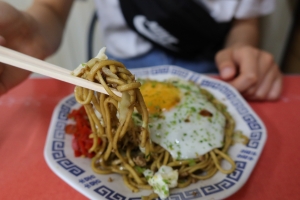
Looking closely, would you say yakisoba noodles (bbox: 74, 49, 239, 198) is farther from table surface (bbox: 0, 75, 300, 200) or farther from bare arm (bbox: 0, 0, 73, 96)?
bare arm (bbox: 0, 0, 73, 96)

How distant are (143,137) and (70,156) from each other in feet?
1.00

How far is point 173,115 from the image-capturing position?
1.11 meters

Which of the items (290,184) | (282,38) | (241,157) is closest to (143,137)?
(241,157)

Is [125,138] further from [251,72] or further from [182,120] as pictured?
[251,72]

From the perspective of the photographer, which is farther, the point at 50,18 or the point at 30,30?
the point at 50,18

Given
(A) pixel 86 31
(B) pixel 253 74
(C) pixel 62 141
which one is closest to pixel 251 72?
(B) pixel 253 74

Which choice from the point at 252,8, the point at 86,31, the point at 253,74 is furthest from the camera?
the point at 86,31

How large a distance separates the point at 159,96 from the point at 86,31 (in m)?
1.65

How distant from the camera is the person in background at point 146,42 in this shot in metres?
1.13

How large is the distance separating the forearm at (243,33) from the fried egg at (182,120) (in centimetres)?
68

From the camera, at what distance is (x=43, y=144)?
1.12m

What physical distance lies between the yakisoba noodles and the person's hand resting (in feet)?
1.06

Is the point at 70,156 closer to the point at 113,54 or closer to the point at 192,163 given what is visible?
the point at 192,163

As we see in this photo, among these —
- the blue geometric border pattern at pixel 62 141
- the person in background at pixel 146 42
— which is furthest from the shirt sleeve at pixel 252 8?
the blue geometric border pattern at pixel 62 141
